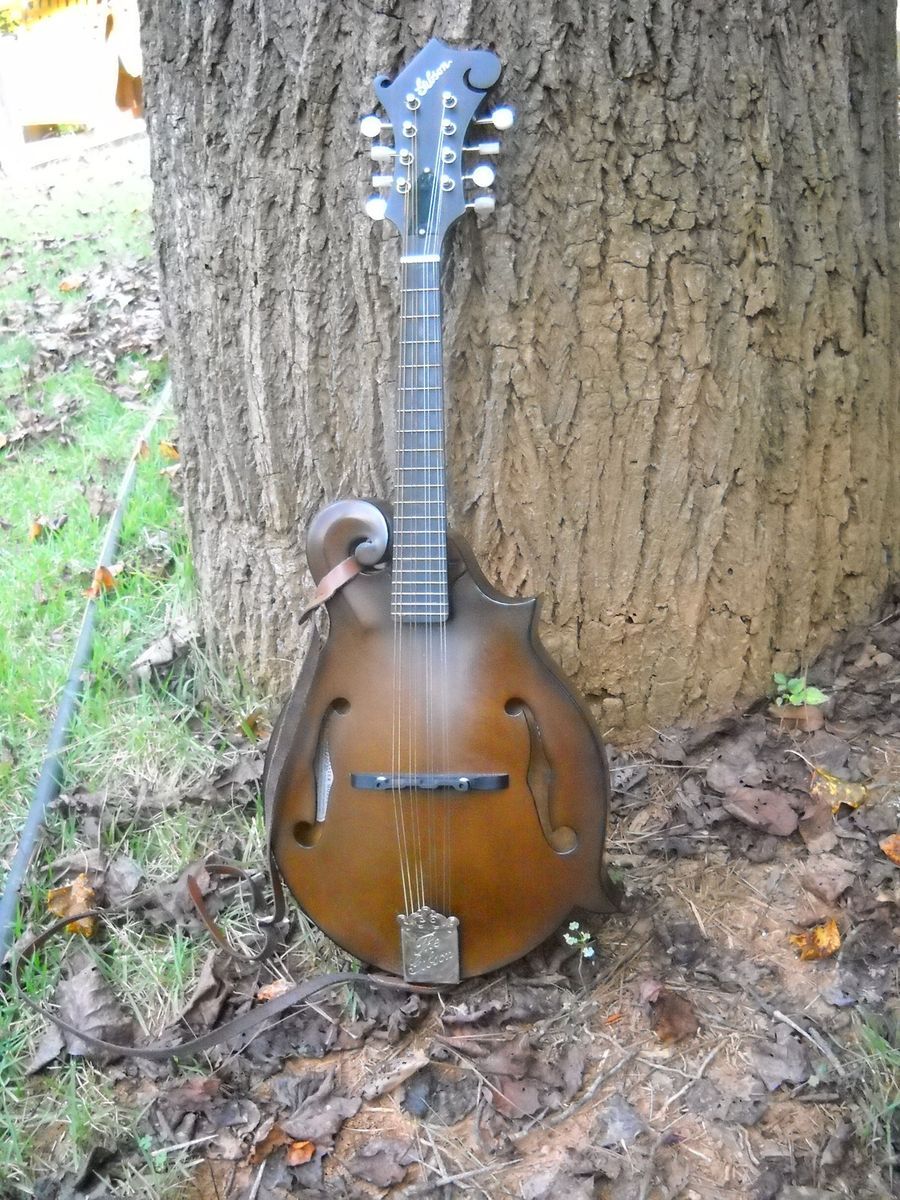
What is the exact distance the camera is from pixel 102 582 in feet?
9.73

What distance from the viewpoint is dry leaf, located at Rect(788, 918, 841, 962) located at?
1.82 m

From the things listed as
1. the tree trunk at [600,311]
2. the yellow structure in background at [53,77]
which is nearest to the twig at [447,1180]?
the tree trunk at [600,311]

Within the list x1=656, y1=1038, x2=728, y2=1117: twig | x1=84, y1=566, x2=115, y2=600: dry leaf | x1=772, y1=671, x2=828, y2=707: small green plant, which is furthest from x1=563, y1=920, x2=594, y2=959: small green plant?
x1=84, y1=566, x2=115, y2=600: dry leaf

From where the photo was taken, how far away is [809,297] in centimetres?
205

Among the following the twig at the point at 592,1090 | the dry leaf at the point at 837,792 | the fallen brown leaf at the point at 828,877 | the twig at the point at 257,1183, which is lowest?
the twig at the point at 257,1183

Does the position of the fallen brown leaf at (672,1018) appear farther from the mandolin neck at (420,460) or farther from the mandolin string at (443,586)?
the mandolin neck at (420,460)

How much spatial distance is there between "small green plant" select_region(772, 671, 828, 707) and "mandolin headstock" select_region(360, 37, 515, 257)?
1.35 m

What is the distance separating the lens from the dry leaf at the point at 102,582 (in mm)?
2930

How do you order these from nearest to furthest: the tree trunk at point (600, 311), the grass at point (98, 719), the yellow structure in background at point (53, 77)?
1. the grass at point (98, 719)
2. the tree trunk at point (600, 311)
3. the yellow structure in background at point (53, 77)

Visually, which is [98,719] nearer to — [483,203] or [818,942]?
[483,203]

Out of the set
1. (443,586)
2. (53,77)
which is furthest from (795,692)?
(53,77)

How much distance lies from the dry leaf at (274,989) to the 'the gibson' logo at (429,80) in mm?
1751

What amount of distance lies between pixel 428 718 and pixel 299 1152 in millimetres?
785

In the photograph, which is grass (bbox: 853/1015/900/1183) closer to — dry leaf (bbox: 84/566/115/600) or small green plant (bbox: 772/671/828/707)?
small green plant (bbox: 772/671/828/707)
